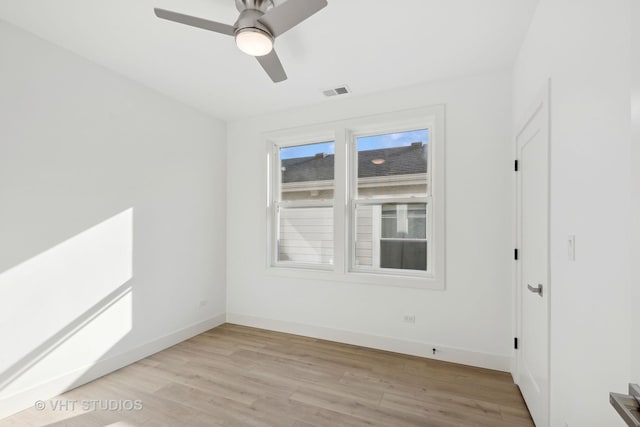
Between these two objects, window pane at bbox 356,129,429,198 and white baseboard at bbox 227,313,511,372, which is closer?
white baseboard at bbox 227,313,511,372

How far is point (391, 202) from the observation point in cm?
325

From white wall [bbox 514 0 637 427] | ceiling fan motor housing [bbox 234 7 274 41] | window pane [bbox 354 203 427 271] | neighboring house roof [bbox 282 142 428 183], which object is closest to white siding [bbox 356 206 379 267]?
window pane [bbox 354 203 427 271]

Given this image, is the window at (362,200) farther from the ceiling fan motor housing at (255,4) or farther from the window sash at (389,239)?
the ceiling fan motor housing at (255,4)

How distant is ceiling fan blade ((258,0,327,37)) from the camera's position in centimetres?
152

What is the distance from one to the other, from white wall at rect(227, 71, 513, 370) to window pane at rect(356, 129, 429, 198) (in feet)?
1.01

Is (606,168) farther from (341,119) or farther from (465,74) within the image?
(341,119)

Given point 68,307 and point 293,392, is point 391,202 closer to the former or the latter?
point 293,392

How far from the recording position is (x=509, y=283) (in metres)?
2.63

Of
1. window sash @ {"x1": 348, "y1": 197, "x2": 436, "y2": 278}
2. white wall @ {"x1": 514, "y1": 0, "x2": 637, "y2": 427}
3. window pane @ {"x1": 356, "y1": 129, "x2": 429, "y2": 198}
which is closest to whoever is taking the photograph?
white wall @ {"x1": 514, "y1": 0, "x2": 637, "y2": 427}

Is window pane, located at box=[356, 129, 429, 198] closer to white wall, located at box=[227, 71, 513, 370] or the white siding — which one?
the white siding

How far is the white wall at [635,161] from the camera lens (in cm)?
81

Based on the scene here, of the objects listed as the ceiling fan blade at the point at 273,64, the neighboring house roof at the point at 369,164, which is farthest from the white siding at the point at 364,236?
the ceiling fan blade at the point at 273,64

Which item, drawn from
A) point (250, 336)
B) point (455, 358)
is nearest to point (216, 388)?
point (250, 336)

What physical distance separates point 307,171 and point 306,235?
33.0 inches
